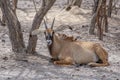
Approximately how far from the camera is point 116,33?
1058 cm

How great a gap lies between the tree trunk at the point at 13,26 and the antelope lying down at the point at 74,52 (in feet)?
1.62

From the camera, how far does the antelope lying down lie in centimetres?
702

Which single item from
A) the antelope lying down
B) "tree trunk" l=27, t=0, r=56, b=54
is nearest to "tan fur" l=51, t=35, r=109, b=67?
the antelope lying down

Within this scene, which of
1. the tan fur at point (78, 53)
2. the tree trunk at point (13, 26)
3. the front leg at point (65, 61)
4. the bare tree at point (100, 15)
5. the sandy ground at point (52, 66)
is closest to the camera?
the sandy ground at point (52, 66)

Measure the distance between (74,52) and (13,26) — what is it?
124 cm

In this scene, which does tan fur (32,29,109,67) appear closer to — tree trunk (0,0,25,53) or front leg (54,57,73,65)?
front leg (54,57,73,65)

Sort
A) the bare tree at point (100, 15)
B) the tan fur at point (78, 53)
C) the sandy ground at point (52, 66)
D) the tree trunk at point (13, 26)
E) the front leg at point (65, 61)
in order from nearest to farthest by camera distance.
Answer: the sandy ground at point (52, 66) → the front leg at point (65, 61) → the tan fur at point (78, 53) → the tree trunk at point (13, 26) → the bare tree at point (100, 15)

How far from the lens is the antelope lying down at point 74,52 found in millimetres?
7016

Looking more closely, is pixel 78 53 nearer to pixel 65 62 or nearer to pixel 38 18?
pixel 65 62

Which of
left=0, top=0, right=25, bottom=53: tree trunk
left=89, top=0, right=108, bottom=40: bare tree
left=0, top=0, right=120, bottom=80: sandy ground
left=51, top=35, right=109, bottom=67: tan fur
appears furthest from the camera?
left=89, top=0, right=108, bottom=40: bare tree

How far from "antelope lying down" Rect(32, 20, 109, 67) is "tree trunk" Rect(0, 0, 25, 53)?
1.62 ft

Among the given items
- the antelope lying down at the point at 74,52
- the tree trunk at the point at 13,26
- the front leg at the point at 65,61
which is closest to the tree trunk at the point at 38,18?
the tree trunk at the point at 13,26

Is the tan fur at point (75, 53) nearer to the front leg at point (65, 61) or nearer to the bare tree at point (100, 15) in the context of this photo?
the front leg at point (65, 61)

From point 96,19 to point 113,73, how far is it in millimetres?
3082
